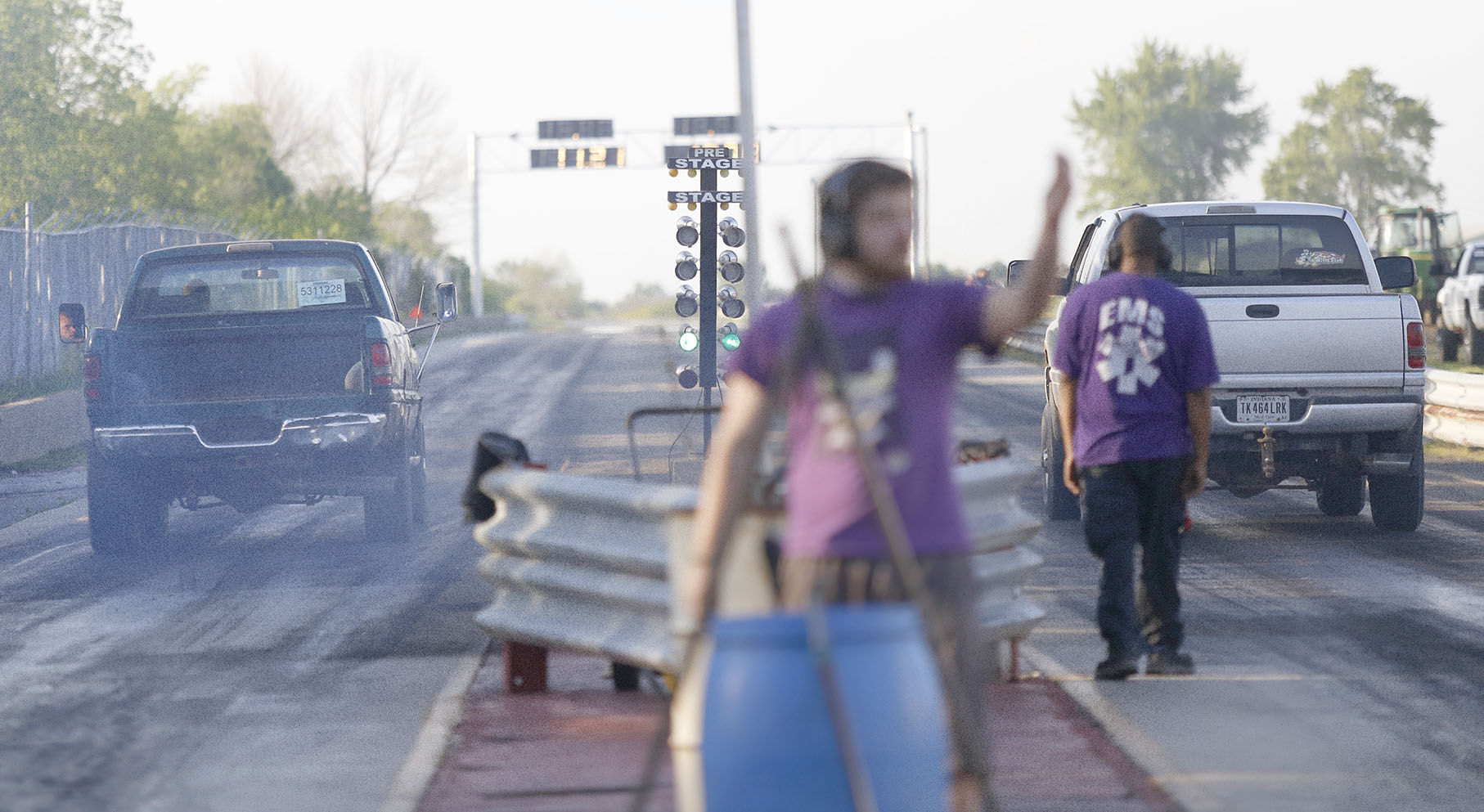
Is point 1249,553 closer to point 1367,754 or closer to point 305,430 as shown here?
point 1367,754

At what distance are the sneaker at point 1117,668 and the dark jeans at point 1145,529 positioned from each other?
0.06 m

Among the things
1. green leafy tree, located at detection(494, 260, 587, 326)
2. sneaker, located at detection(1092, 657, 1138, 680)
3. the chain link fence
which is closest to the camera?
sneaker, located at detection(1092, 657, 1138, 680)

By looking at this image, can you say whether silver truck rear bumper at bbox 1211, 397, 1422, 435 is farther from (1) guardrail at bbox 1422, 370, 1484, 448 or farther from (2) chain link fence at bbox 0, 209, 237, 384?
(2) chain link fence at bbox 0, 209, 237, 384

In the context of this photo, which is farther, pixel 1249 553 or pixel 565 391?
pixel 565 391

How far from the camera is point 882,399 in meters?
3.56

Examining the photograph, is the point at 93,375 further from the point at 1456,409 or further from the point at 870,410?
the point at 1456,409

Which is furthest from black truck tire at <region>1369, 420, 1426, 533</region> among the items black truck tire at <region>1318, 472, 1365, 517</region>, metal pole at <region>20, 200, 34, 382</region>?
metal pole at <region>20, 200, 34, 382</region>

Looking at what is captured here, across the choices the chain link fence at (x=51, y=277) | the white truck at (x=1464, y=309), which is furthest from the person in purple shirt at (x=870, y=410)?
the white truck at (x=1464, y=309)

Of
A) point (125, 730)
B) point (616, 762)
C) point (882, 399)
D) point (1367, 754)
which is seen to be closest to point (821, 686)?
point (882, 399)

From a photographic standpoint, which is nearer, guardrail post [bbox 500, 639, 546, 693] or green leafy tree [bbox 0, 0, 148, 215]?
guardrail post [bbox 500, 639, 546, 693]

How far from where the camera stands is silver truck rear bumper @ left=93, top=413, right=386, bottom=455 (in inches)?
439

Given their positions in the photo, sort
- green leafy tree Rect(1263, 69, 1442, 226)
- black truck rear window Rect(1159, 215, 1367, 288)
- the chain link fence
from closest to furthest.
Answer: black truck rear window Rect(1159, 215, 1367, 288) → the chain link fence → green leafy tree Rect(1263, 69, 1442, 226)

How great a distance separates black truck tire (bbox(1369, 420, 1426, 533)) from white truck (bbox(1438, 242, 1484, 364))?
16893 mm

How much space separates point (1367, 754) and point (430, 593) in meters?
5.49
